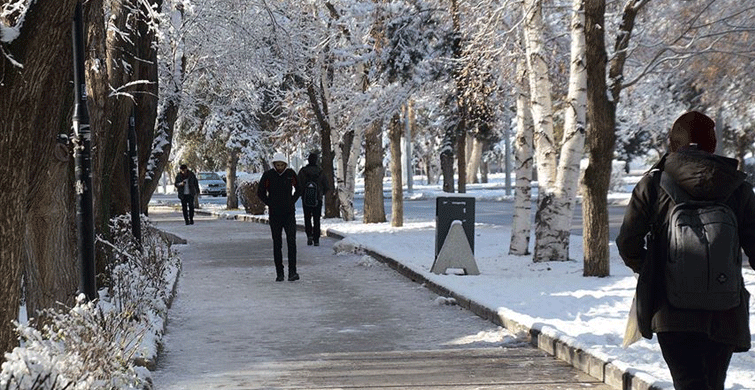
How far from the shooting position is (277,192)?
1608 centimetres

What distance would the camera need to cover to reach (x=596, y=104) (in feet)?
45.4

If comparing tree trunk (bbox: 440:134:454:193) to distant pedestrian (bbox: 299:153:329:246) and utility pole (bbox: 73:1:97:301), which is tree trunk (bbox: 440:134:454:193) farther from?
utility pole (bbox: 73:1:97:301)

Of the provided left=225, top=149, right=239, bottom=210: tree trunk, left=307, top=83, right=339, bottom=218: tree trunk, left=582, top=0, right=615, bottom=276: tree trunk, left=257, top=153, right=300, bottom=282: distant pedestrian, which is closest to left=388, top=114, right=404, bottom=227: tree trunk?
left=307, top=83, right=339, bottom=218: tree trunk

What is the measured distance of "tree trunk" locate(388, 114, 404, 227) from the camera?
87.8ft

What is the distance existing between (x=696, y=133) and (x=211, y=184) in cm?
6800

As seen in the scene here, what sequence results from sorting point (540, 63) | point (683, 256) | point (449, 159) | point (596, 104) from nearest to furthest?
point (683, 256) → point (596, 104) → point (540, 63) → point (449, 159)

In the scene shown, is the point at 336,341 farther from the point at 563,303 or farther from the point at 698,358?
the point at 698,358

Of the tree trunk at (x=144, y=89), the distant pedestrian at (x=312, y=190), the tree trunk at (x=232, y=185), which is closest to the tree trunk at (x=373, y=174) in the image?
the distant pedestrian at (x=312, y=190)

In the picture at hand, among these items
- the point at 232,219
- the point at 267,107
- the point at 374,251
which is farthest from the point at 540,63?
the point at 267,107

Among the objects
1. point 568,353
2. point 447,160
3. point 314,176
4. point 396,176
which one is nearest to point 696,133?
point 568,353

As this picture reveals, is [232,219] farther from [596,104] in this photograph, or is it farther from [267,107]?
[596,104]

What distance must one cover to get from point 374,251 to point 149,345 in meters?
10.7

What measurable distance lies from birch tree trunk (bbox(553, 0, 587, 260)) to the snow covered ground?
1.95ft

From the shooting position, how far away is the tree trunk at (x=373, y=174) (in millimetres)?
28297
